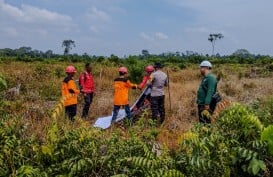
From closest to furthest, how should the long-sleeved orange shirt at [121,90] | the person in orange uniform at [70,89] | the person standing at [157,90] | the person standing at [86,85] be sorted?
1. the person in orange uniform at [70,89]
2. the person standing at [157,90]
3. the long-sleeved orange shirt at [121,90]
4. the person standing at [86,85]

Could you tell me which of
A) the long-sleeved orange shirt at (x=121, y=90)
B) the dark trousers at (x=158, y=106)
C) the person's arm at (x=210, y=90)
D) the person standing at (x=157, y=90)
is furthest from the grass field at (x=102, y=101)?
the long-sleeved orange shirt at (x=121, y=90)

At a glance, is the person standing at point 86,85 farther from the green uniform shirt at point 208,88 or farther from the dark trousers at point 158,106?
the green uniform shirt at point 208,88

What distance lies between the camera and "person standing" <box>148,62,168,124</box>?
1023 centimetres

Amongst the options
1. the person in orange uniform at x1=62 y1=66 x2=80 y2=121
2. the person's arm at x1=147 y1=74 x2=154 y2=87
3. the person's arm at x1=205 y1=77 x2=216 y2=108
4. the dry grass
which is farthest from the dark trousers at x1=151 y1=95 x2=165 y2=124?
the person's arm at x1=205 y1=77 x2=216 y2=108

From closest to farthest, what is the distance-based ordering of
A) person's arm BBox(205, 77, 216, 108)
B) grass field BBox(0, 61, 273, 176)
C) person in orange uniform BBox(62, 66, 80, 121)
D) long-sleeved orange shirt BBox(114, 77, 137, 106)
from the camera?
grass field BBox(0, 61, 273, 176), person's arm BBox(205, 77, 216, 108), person in orange uniform BBox(62, 66, 80, 121), long-sleeved orange shirt BBox(114, 77, 137, 106)

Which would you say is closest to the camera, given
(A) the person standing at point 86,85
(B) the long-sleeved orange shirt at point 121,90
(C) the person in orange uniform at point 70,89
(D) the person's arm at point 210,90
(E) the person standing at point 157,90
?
(D) the person's arm at point 210,90

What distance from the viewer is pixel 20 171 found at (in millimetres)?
4336

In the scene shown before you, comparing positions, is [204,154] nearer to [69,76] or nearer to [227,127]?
[227,127]

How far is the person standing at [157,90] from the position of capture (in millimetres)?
10234

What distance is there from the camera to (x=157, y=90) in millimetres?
10320

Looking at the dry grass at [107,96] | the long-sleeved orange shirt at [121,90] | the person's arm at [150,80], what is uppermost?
the person's arm at [150,80]

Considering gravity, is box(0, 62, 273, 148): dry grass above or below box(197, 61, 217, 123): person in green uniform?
below

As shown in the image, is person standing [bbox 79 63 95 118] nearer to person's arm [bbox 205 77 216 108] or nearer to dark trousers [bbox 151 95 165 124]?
dark trousers [bbox 151 95 165 124]

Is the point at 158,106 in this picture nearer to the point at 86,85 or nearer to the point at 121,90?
the point at 121,90
